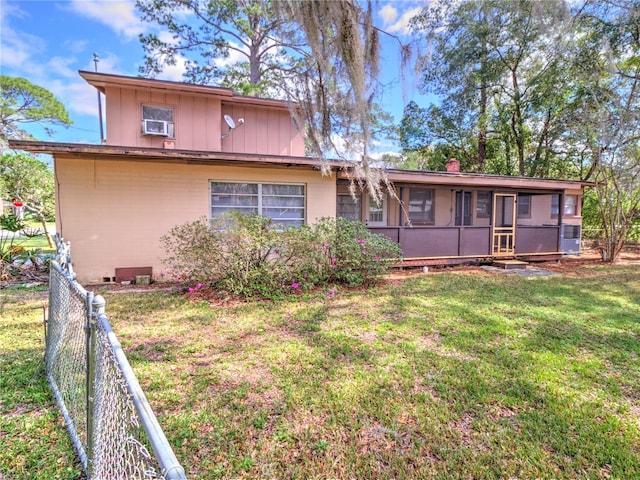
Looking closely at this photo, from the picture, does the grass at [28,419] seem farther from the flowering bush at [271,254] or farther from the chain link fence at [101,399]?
the flowering bush at [271,254]

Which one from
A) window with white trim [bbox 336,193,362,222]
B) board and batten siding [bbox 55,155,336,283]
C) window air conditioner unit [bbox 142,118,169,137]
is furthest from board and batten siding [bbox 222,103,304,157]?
board and batten siding [bbox 55,155,336,283]

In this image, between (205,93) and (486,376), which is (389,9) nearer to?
(486,376)

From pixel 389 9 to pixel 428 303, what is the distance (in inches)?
177

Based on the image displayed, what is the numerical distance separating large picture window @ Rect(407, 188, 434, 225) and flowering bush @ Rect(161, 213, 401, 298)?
415 cm

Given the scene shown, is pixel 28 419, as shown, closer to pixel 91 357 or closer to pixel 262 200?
pixel 91 357

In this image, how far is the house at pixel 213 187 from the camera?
6.97 m

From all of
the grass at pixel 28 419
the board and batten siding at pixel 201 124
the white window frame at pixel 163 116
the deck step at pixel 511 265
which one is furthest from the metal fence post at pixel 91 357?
the deck step at pixel 511 265

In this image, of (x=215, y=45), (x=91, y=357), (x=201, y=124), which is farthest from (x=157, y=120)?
(x=91, y=357)

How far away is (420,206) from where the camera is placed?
1137cm

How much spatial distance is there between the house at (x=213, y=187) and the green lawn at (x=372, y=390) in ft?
7.01

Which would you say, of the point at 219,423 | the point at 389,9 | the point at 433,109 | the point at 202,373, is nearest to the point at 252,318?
the point at 202,373

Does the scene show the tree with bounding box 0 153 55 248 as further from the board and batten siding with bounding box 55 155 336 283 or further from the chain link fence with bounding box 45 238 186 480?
the chain link fence with bounding box 45 238 186 480

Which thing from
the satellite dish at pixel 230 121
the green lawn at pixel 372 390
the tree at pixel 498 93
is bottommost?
the green lawn at pixel 372 390

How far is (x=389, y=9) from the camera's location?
3.83 metres
